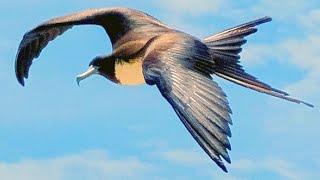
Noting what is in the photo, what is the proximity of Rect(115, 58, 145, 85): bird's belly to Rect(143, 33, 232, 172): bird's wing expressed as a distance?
73 cm

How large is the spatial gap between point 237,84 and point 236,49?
0.61 meters

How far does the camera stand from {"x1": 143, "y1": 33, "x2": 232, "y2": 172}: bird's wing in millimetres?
6656

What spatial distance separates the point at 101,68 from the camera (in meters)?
9.48

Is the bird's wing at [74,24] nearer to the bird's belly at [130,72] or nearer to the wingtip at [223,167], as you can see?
the bird's belly at [130,72]

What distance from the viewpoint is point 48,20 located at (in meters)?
10.4

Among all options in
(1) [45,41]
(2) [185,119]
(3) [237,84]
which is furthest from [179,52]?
(1) [45,41]

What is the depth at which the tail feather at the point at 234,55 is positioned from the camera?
26.6 feet

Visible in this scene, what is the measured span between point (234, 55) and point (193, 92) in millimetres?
1506

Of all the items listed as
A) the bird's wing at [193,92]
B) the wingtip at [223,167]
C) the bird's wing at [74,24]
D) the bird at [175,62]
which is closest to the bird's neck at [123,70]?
the bird at [175,62]

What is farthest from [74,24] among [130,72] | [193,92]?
[193,92]

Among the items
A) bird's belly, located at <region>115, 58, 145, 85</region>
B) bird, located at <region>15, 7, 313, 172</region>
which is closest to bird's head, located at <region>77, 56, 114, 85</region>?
bird, located at <region>15, 7, 313, 172</region>

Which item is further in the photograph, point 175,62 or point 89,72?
point 89,72

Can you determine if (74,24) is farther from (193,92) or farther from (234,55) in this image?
(193,92)

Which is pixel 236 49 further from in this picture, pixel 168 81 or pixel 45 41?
pixel 45 41
